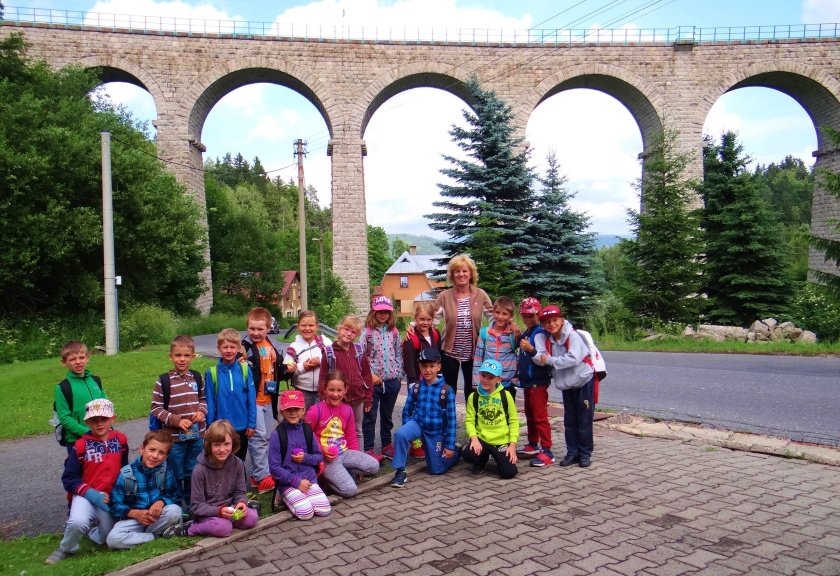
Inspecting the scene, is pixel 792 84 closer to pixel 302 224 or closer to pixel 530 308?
pixel 302 224

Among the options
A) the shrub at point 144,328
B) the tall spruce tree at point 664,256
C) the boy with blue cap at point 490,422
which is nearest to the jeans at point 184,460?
the boy with blue cap at point 490,422

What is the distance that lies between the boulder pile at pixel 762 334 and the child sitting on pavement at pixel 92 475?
13892 mm

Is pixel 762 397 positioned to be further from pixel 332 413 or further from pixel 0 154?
pixel 0 154

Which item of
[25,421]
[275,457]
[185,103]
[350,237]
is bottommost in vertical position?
[25,421]

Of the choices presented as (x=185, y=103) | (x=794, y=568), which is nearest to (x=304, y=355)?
(x=794, y=568)

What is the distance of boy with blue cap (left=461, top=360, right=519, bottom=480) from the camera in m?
4.96

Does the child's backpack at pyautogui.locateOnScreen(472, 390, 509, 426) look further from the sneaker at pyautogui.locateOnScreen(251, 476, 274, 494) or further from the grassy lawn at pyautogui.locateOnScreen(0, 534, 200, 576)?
the grassy lawn at pyautogui.locateOnScreen(0, 534, 200, 576)

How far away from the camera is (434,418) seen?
5.14 metres

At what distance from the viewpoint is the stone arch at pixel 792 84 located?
26.0m

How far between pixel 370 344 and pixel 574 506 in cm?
237

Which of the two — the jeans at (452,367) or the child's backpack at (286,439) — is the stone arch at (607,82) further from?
the child's backpack at (286,439)

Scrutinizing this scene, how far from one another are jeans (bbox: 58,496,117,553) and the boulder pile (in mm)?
13990

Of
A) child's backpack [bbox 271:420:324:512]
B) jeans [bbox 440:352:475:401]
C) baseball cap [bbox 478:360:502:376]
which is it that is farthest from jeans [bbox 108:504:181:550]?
jeans [bbox 440:352:475:401]

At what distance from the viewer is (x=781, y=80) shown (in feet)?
89.5
